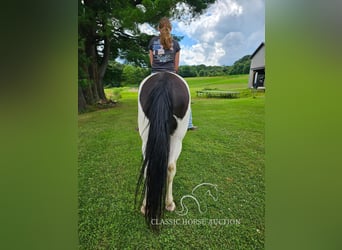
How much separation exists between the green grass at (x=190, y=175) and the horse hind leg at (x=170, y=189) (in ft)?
0.10

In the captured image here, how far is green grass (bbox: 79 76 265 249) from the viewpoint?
1.33 meters

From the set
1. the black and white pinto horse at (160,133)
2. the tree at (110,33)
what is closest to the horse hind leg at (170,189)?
the black and white pinto horse at (160,133)

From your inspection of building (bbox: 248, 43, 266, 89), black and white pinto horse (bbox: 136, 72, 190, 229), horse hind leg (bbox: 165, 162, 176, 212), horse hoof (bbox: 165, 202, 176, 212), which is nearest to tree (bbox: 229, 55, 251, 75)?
building (bbox: 248, 43, 266, 89)

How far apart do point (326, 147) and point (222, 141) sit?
0.52 metres

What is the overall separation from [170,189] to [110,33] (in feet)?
2.92

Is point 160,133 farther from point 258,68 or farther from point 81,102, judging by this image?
point 258,68

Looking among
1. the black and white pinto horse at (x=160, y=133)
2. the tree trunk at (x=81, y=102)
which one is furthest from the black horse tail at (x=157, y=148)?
the tree trunk at (x=81, y=102)

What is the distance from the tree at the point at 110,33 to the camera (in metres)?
1.34

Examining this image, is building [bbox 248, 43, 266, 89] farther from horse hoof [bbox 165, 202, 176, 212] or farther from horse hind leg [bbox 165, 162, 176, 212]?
horse hoof [bbox 165, 202, 176, 212]

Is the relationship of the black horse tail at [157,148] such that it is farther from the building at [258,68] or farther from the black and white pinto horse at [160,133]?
the building at [258,68]

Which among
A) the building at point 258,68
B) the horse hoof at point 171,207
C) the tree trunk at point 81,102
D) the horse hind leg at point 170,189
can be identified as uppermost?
the building at point 258,68

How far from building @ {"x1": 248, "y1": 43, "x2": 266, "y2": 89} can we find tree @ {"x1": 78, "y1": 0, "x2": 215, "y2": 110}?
0.37 metres

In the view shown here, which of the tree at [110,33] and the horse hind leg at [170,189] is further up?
the tree at [110,33]

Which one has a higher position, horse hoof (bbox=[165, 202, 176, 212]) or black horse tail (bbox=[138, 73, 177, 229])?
black horse tail (bbox=[138, 73, 177, 229])
